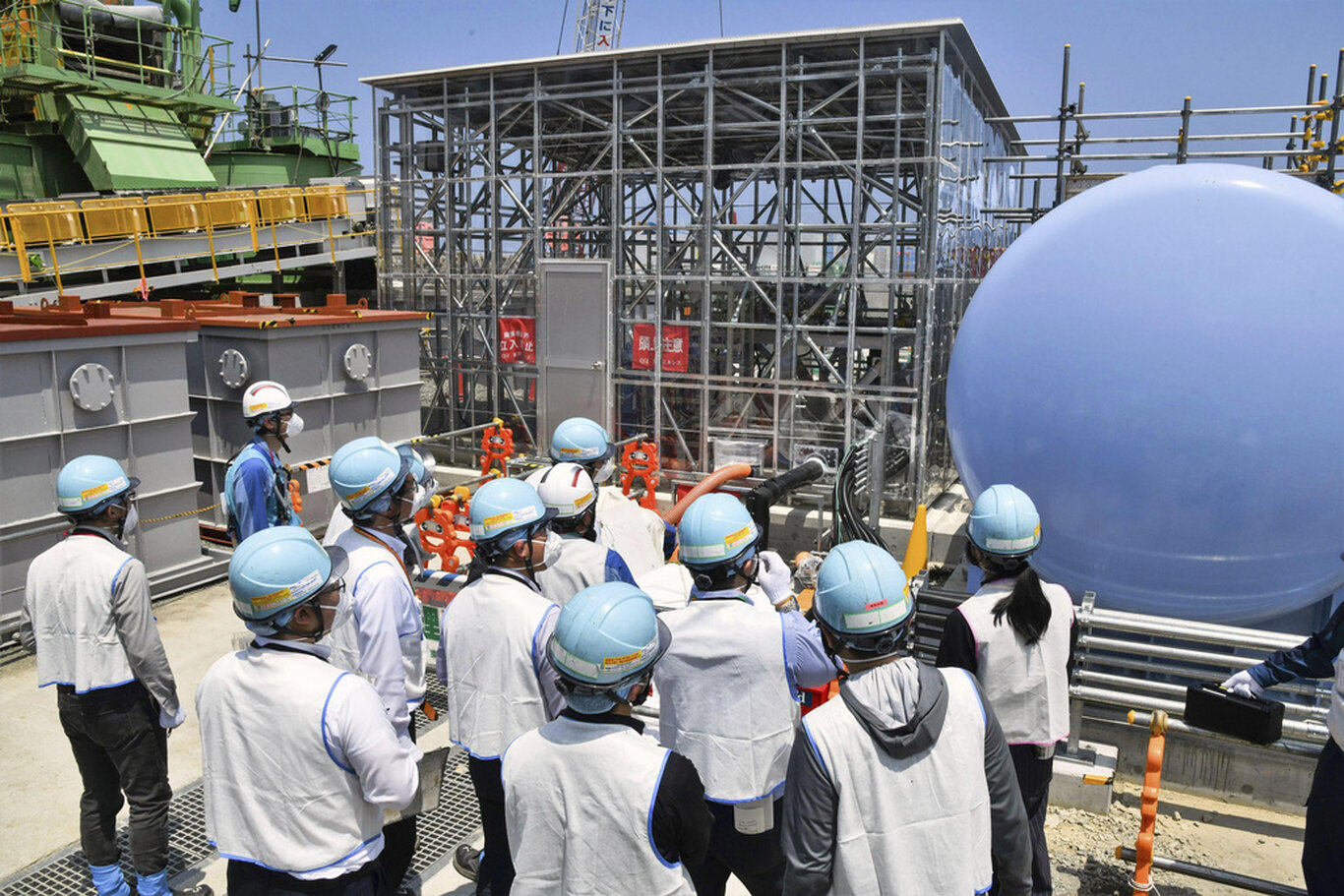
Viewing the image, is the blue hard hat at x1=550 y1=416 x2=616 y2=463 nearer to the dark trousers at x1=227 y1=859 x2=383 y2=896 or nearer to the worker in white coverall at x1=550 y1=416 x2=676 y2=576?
the worker in white coverall at x1=550 y1=416 x2=676 y2=576

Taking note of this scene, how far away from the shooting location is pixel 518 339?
13609mm

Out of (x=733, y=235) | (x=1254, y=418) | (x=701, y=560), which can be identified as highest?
(x=733, y=235)

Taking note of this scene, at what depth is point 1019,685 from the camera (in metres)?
3.84

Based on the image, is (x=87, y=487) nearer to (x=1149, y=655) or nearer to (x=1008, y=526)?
(x=1008, y=526)

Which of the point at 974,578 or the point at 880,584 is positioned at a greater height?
the point at 880,584

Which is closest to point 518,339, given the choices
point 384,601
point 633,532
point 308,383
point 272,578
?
point 308,383

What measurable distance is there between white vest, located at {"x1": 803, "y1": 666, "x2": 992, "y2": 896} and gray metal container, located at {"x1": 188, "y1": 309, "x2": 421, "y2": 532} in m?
8.54

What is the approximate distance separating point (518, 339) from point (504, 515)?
10.2 m

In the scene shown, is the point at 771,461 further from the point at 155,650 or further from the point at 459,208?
the point at 155,650

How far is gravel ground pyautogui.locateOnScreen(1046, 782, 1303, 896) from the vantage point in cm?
486

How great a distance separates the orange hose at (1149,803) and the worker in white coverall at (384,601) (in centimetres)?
335

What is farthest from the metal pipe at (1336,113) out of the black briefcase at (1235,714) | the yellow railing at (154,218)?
the yellow railing at (154,218)

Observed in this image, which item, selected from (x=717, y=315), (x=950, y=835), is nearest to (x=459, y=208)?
(x=717, y=315)

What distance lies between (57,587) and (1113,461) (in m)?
5.58
